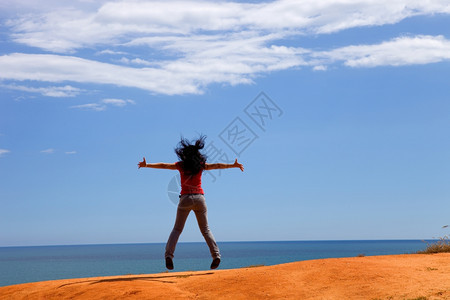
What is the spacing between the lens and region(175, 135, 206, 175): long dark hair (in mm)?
14172

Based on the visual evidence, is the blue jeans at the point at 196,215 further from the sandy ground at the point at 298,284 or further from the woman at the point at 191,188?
the sandy ground at the point at 298,284

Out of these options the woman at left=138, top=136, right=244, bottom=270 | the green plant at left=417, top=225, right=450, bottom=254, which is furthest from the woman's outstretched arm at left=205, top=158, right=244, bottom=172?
the green plant at left=417, top=225, right=450, bottom=254

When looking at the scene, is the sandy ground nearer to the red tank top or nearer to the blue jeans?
the blue jeans

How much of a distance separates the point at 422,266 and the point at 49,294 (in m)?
9.45

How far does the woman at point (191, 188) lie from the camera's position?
13.9 metres

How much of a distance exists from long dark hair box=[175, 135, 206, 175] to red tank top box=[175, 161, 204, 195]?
0.11 meters

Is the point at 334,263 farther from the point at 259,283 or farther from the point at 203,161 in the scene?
the point at 203,161

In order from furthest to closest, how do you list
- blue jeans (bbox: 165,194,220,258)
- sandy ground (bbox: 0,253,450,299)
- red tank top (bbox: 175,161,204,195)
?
red tank top (bbox: 175,161,204,195), blue jeans (bbox: 165,194,220,258), sandy ground (bbox: 0,253,450,299)

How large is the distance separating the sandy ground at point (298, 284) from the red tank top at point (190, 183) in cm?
224

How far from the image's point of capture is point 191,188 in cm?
1400

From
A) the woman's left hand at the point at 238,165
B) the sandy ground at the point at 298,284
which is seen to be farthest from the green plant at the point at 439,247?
the woman's left hand at the point at 238,165

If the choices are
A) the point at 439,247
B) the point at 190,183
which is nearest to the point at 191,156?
the point at 190,183

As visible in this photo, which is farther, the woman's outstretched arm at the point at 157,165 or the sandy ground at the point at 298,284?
the woman's outstretched arm at the point at 157,165

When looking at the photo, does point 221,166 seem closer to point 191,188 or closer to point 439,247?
point 191,188
